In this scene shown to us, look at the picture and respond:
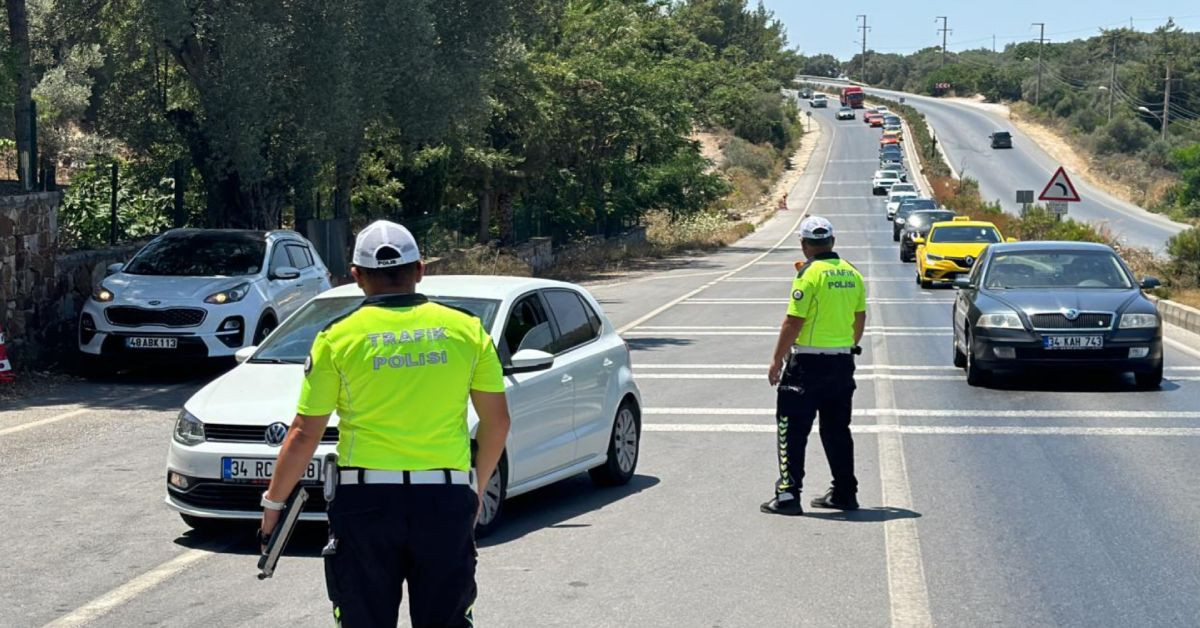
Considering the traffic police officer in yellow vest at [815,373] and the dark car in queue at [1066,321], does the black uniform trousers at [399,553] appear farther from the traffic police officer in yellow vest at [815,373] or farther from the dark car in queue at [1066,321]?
the dark car in queue at [1066,321]

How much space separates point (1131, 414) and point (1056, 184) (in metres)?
24.8

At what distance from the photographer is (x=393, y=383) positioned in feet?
14.4

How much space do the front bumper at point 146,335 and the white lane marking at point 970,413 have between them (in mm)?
5064

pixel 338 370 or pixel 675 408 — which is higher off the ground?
pixel 338 370

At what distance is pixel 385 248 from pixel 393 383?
40 cm

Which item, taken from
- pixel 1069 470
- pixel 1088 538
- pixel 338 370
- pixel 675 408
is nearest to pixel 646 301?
pixel 675 408

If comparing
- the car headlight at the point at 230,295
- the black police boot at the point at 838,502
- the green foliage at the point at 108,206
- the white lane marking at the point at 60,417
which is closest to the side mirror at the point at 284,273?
the car headlight at the point at 230,295

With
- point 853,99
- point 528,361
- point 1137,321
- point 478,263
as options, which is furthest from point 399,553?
point 853,99

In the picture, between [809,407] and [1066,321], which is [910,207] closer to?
[1066,321]

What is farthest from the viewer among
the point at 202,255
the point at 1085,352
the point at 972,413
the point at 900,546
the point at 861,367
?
the point at 861,367

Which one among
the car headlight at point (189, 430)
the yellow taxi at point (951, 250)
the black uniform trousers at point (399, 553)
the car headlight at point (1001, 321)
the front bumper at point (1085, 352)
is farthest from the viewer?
the yellow taxi at point (951, 250)

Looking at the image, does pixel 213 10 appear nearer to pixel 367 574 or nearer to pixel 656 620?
pixel 656 620

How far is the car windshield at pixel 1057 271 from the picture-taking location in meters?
16.2

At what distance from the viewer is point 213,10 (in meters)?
19.8
